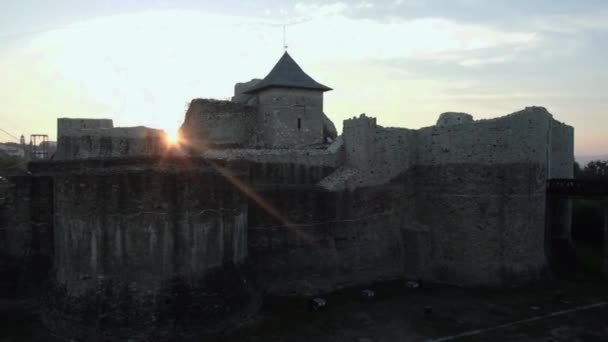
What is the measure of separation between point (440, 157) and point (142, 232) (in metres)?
10.1

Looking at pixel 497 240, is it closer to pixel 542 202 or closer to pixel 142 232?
pixel 542 202

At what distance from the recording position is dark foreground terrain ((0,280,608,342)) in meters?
11.3

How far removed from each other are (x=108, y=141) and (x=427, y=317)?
Answer: 448 inches

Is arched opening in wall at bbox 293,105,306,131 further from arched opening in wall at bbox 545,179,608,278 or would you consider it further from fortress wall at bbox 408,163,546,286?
arched opening in wall at bbox 545,179,608,278

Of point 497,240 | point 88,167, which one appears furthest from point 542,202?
point 88,167

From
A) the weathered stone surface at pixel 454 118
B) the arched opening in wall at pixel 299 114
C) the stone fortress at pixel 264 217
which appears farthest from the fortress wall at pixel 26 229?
the weathered stone surface at pixel 454 118

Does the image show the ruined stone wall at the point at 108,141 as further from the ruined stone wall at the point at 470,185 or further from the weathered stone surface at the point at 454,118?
the weathered stone surface at the point at 454,118

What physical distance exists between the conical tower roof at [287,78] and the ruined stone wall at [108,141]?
709cm

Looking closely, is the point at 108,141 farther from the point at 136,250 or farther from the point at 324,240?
the point at 324,240

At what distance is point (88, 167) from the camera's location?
11305 millimetres

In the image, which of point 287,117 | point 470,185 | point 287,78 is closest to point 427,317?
point 470,185

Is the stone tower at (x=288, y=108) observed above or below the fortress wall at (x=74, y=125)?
above

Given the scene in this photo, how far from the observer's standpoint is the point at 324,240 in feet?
48.9

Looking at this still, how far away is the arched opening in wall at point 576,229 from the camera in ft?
53.0
